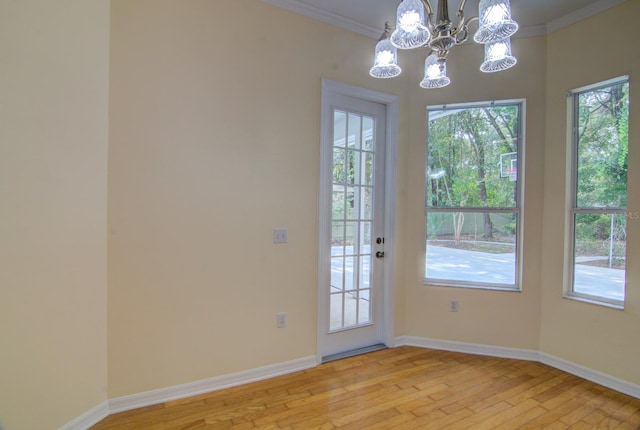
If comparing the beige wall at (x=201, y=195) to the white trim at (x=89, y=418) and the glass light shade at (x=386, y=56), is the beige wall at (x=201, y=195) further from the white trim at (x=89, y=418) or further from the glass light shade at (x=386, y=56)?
the glass light shade at (x=386, y=56)

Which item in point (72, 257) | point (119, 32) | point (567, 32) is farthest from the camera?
point (567, 32)

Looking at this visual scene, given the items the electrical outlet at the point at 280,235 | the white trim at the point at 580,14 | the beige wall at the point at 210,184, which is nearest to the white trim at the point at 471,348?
the beige wall at the point at 210,184

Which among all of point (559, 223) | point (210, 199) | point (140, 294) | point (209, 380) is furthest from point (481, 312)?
point (140, 294)

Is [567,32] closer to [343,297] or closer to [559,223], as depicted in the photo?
[559,223]

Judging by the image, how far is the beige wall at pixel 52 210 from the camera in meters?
1.47

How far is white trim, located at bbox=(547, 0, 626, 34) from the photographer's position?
233 centimetres

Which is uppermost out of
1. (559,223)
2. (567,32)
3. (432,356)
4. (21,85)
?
(567,32)

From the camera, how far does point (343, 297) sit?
9.21 ft

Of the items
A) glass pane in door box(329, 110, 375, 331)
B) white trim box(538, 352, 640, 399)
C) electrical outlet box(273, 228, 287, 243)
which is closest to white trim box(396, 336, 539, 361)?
white trim box(538, 352, 640, 399)

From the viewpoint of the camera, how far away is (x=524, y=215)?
2766 mm

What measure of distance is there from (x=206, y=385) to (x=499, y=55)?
2.74 meters

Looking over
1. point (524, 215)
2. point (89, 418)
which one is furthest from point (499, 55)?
point (89, 418)

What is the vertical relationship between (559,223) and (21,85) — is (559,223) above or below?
below

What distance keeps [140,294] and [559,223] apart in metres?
3.35
